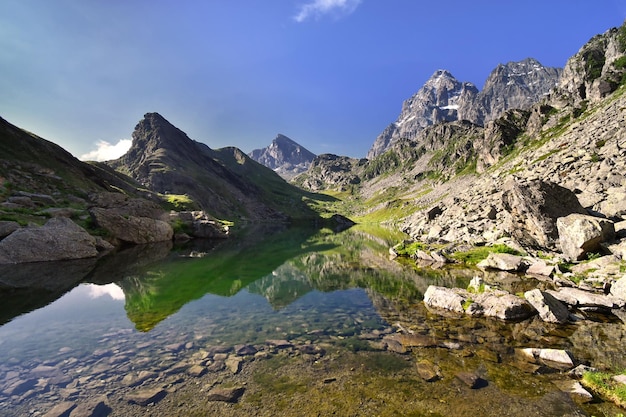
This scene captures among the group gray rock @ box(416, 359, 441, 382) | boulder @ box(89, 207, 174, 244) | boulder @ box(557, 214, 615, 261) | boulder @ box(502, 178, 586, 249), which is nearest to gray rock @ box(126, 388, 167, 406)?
gray rock @ box(416, 359, 441, 382)

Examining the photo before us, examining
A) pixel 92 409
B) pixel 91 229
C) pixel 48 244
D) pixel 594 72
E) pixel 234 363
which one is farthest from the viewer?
pixel 594 72

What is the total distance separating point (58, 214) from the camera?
57000 millimetres

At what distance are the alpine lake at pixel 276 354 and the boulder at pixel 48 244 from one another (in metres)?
14.7

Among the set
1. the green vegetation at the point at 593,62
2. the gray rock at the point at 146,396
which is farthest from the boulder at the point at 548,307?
the green vegetation at the point at 593,62

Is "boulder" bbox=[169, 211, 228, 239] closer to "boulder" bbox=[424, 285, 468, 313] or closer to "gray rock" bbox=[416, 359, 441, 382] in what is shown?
"boulder" bbox=[424, 285, 468, 313]

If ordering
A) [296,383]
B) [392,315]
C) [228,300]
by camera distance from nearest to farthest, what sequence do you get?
[296,383]
[392,315]
[228,300]

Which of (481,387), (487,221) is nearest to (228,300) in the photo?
(481,387)

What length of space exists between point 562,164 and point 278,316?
6530 centimetres

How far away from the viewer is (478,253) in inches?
1511

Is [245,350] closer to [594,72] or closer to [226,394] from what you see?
[226,394]

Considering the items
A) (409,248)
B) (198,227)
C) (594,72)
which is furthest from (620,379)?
(594,72)

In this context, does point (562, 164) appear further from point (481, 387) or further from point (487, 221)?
point (481, 387)

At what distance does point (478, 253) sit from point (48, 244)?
59689 millimetres

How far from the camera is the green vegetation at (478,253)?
117ft
